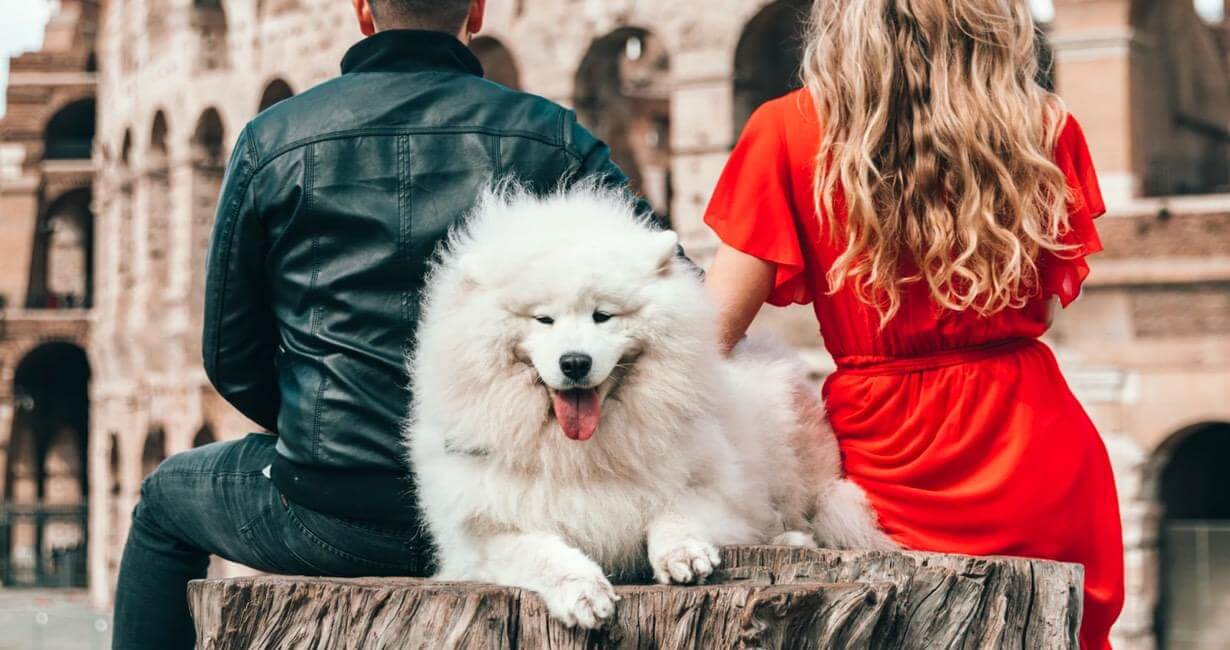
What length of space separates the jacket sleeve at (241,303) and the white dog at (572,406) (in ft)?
1.94

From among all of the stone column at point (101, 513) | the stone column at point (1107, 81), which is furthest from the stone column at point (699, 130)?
the stone column at point (101, 513)

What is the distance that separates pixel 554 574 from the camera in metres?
2.87

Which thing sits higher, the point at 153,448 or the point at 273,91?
the point at 273,91

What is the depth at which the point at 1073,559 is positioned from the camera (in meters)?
3.51

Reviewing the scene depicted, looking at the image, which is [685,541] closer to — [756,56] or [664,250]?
[664,250]

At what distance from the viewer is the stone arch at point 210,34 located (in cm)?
2086

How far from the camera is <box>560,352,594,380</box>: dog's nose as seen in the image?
9.73 feet

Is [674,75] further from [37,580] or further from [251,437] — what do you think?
[37,580]

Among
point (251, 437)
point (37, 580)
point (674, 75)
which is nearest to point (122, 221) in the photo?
point (37, 580)

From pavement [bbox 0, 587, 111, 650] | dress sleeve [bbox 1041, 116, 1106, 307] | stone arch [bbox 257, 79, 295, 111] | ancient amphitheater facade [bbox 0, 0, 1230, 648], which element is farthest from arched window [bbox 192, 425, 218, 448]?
dress sleeve [bbox 1041, 116, 1106, 307]

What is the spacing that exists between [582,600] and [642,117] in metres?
18.4

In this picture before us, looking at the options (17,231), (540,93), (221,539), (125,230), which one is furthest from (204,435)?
(221,539)

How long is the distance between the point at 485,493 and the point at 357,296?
659 millimetres

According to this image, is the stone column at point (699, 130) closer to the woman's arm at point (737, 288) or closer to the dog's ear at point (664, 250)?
the woman's arm at point (737, 288)
